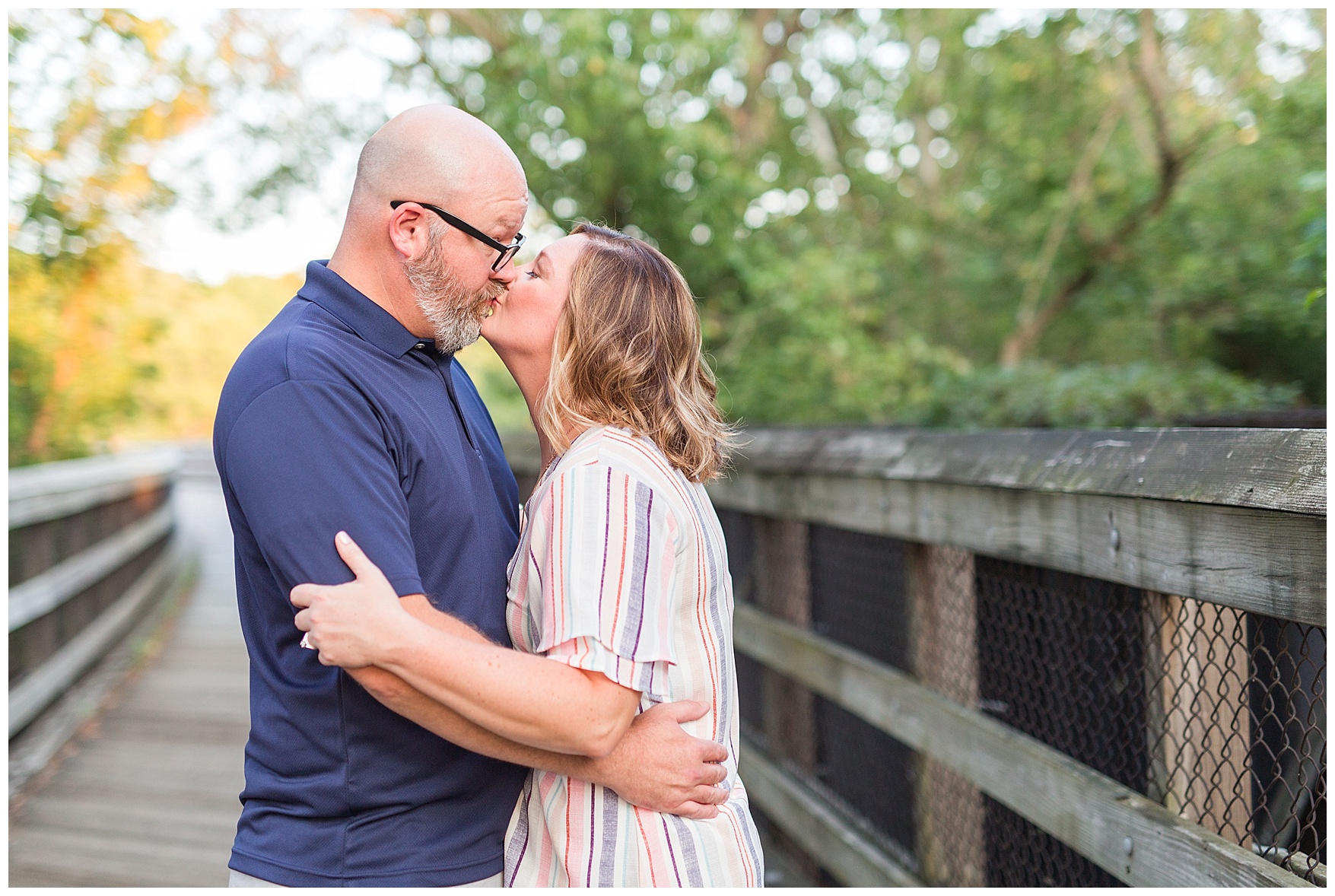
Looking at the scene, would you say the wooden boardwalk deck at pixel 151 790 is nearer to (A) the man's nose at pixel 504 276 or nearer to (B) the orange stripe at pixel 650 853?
(B) the orange stripe at pixel 650 853

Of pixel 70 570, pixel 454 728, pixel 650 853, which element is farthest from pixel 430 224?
pixel 70 570

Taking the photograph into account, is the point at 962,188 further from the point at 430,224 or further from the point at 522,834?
the point at 522,834

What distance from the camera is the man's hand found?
1.74 meters

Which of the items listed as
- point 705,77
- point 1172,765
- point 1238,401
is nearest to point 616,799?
point 1172,765

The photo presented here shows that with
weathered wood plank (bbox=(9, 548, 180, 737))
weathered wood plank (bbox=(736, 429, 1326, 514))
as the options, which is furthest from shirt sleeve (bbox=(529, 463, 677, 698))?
weathered wood plank (bbox=(9, 548, 180, 737))

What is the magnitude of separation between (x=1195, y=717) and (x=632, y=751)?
1097 millimetres

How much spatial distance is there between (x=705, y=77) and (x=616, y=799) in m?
8.21

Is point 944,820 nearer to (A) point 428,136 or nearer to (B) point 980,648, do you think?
(B) point 980,648

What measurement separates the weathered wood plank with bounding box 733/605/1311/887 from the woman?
2.41ft

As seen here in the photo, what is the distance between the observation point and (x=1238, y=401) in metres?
5.27

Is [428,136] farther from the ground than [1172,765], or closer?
farther from the ground

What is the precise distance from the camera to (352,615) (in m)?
1.59

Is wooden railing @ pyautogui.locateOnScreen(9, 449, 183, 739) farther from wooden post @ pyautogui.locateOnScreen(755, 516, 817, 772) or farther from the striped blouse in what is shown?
the striped blouse

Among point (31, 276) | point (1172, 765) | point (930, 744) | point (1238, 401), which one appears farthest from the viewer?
point (31, 276)
